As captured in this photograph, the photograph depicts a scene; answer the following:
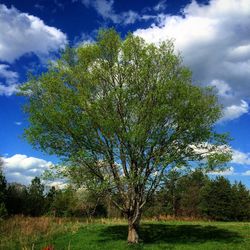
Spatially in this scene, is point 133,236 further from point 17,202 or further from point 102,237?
point 17,202

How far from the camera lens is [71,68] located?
34.3 m

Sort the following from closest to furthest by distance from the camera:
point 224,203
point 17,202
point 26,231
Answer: point 26,231 → point 17,202 → point 224,203

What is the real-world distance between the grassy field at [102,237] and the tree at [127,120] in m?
2.78

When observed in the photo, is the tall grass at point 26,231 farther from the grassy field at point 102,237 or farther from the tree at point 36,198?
the tree at point 36,198

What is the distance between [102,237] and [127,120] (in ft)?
38.5

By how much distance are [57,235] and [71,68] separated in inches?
648

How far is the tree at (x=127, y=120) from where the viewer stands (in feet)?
100

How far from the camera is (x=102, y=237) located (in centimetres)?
3559

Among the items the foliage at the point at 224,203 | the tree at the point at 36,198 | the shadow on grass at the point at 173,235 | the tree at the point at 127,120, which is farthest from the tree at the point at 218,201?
the tree at the point at 127,120

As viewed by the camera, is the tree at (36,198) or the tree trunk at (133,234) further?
the tree at (36,198)

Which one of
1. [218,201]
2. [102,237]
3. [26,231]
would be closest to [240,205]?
[218,201]

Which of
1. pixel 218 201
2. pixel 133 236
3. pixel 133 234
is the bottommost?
pixel 133 236

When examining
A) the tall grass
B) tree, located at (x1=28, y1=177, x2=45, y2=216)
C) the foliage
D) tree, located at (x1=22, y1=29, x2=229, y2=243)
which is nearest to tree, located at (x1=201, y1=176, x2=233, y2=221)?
the foliage

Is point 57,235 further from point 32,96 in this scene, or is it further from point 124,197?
point 32,96
